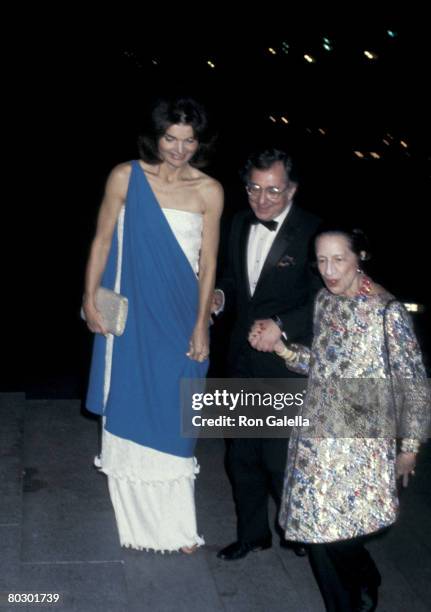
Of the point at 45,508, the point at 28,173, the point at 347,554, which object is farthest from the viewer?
the point at 28,173

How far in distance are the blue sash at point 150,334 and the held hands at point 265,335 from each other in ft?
1.10

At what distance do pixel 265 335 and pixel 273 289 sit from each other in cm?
39

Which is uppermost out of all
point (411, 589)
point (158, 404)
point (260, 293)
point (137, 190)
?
point (137, 190)

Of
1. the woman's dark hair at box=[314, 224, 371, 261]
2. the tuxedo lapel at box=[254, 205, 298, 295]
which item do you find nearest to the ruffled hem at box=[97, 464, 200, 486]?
the tuxedo lapel at box=[254, 205, 298, 295]

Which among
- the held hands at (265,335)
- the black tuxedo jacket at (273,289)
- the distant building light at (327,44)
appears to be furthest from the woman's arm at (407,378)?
the distant building light at (327,44)

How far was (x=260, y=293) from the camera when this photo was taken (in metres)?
3.62

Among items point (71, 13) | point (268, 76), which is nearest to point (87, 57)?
point (71, 13)

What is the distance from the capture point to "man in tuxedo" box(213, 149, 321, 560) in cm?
344

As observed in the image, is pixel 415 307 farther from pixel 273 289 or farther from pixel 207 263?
pixel 207 263

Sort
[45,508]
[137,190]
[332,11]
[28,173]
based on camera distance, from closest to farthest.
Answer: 1. [137,190]
2. [45,508]
3. [28,173]
4. [332,11]

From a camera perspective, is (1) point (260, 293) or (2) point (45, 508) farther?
(2) point (45, 508)

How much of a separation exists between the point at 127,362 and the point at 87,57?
142 ft

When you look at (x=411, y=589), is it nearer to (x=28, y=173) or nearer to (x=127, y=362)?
(x=127, y=362)

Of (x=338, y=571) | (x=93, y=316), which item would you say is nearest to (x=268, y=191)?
(x=93, y=316)
